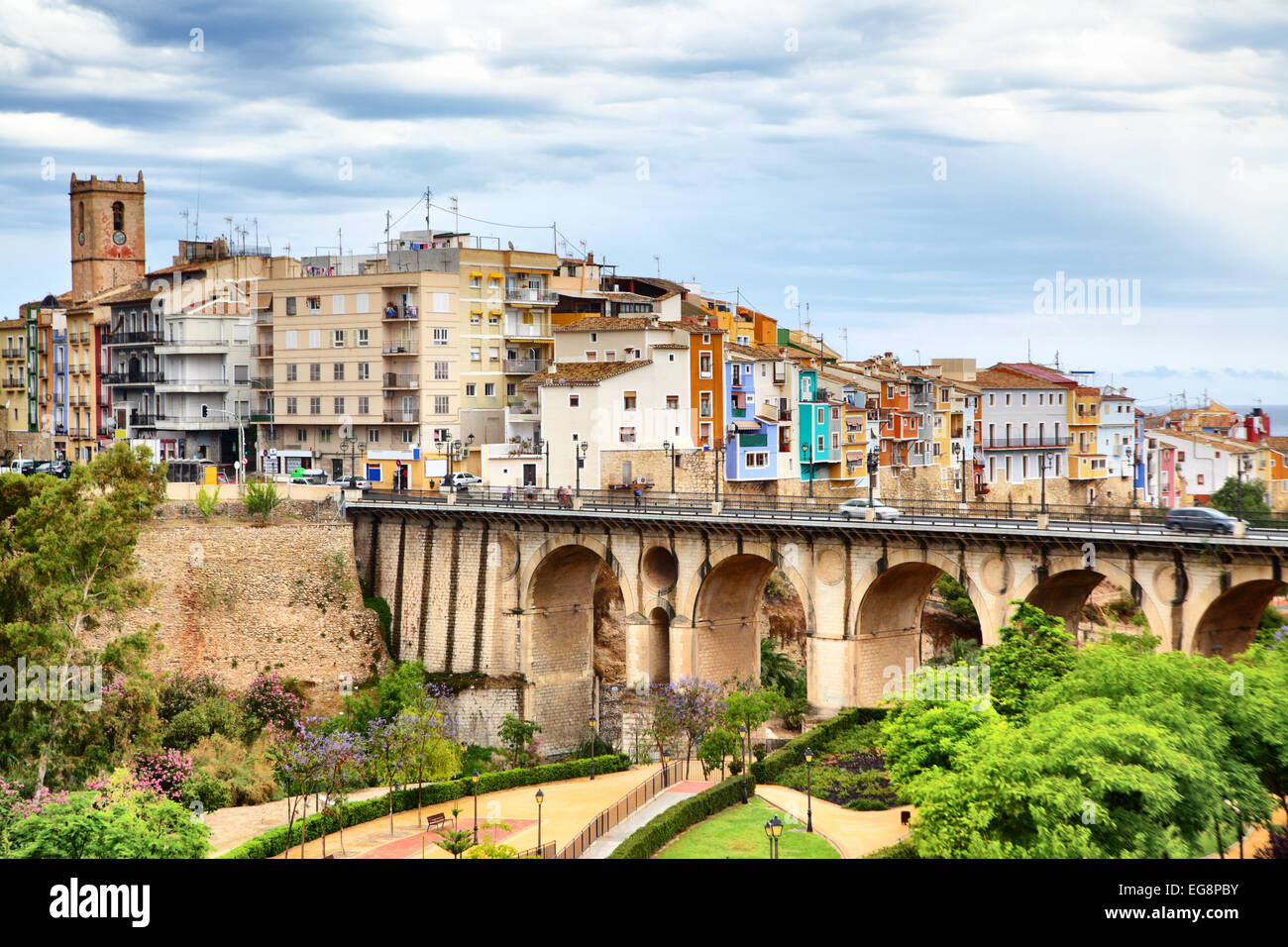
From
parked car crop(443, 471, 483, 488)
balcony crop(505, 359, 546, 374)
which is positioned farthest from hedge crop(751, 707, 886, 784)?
balcony crop(505, 359, 546, 374)

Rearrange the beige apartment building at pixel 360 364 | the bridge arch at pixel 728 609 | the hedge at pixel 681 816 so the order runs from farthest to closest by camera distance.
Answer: the beige apartment building at pixel 360 364 → the bridge arch at pixel 728 609 → the hedge at pixel 681 816

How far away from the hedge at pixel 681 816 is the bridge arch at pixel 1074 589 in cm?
1308

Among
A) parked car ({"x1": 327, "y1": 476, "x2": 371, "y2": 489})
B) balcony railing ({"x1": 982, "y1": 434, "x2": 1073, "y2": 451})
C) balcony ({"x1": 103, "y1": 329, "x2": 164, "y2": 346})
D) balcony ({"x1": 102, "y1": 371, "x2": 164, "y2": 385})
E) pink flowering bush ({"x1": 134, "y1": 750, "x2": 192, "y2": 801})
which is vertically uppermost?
balcony ({"x1": 103, "y1": 329, "x2": 164, "y2": 346})

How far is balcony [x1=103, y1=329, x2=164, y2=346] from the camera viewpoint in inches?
4021

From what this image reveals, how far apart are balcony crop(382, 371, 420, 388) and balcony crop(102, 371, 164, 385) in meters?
18.2

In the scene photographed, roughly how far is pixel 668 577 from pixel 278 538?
775 inches

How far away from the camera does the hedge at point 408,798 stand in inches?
1914

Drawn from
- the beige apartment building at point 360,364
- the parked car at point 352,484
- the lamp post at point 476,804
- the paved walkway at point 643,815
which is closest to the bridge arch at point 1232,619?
the paved walkway at point 643,815

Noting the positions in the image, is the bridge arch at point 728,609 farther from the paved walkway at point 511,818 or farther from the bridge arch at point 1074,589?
the bridge arch at point 1074,589

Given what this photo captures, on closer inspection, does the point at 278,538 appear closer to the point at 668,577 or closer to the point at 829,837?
the point at 668,577

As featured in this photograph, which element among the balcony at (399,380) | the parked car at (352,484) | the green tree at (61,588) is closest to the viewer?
the green tree at (61,588)

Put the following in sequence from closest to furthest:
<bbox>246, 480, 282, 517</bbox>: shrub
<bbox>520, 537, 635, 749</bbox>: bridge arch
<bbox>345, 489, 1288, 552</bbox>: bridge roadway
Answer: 1. <bbox>345, 489, 1288, 552</bbox>: bridge roadway
2. <bbox>520, 537, 635, 749</bbox>: bridge arch
3. <bbox>246, 480, 282, 517</bbox>: shrub

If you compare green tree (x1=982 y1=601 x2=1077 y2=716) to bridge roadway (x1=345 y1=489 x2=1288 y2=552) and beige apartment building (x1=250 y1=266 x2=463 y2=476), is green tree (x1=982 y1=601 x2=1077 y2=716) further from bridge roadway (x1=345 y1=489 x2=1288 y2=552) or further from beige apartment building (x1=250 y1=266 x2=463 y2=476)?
beige apartment building (x1=250 y1=266 x2=463 y2=476)
